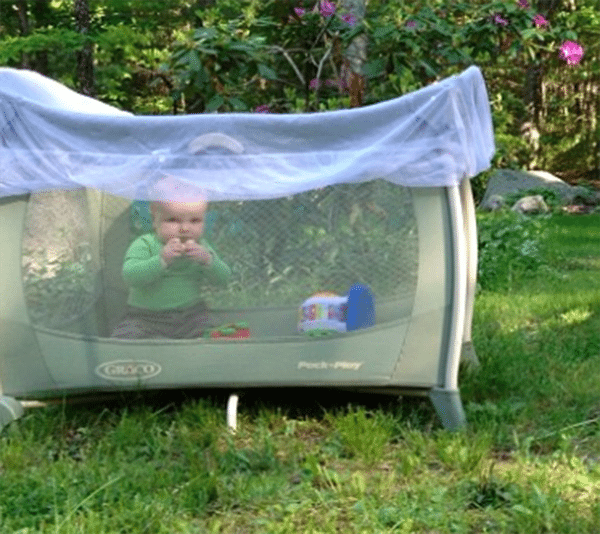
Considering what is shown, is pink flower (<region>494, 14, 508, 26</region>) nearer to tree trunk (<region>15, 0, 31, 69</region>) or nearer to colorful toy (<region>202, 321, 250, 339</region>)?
colorful toy (<region>202, 321, 250, 339</region>)

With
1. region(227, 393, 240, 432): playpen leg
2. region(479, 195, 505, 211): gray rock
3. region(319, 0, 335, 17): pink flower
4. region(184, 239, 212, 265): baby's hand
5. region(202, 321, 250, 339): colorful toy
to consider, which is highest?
region(319, 0, 335, 17): pink flower

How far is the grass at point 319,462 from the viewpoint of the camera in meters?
2.99

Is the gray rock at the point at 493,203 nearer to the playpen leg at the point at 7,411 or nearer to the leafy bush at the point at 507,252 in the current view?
the leafy bush at the point at 507,252

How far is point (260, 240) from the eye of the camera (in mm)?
3787

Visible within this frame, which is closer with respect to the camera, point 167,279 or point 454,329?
point 454,329

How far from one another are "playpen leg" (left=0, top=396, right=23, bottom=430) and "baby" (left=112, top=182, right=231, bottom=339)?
0.41 metres

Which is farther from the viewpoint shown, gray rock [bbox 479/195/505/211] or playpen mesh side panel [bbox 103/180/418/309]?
gray rock [bbox 479/195/505/211]

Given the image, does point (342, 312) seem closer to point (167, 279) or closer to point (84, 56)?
point (167, 279)

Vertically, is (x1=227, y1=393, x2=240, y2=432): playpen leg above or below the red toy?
below

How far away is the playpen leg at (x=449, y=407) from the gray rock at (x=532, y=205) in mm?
8374

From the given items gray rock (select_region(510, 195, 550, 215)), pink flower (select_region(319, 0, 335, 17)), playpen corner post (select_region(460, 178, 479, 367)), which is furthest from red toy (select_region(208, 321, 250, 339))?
gray rock (select_region(510, 195, 550, 215))

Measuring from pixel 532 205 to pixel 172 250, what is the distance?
8.91m

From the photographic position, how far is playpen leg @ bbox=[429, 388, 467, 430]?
12.2ft

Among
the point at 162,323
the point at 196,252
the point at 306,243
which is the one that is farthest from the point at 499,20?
the point at 162,323
